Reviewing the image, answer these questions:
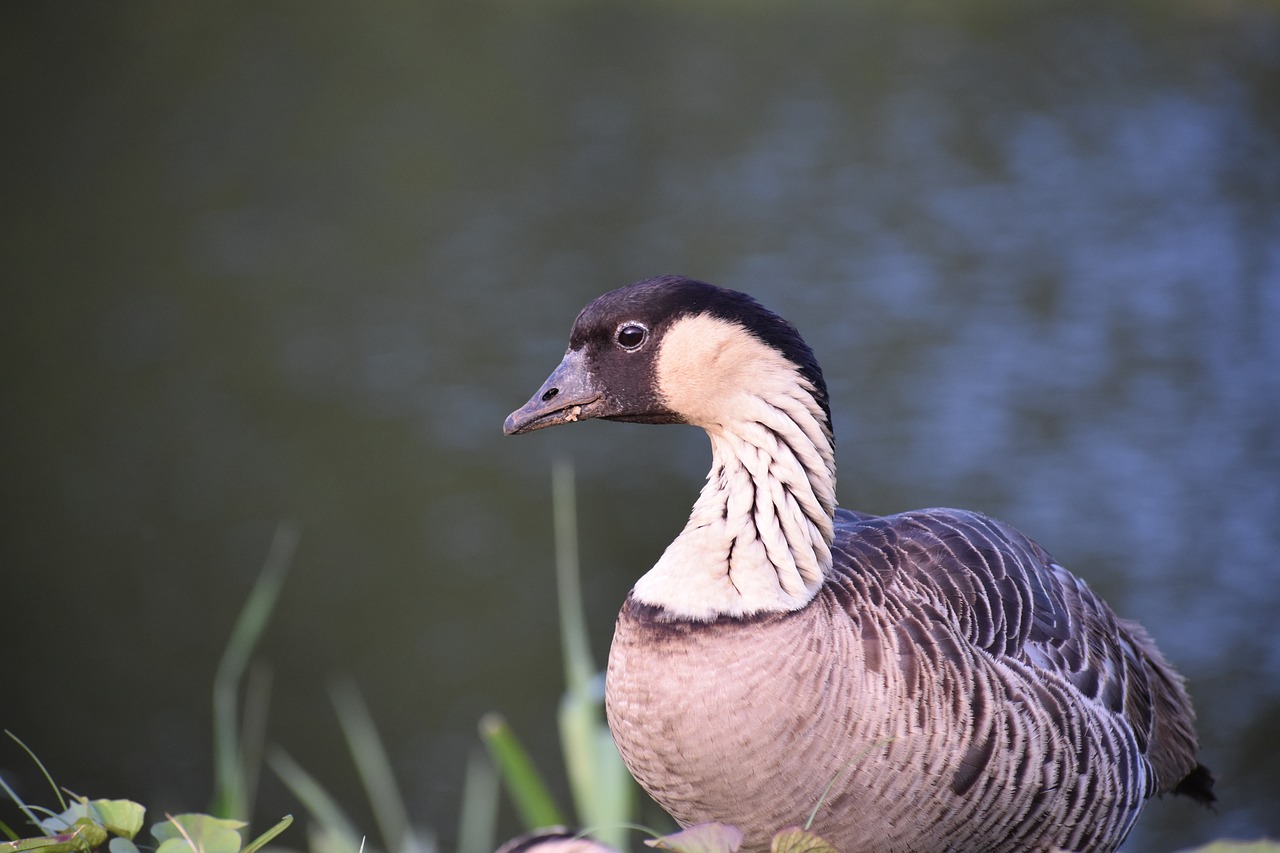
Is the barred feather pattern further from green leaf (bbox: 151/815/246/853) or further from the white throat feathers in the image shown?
green leaf (bbox: 151/815/246/853)

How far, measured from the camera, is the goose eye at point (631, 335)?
145 inches

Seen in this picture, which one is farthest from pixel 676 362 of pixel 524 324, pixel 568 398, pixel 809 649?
pixel 524 324

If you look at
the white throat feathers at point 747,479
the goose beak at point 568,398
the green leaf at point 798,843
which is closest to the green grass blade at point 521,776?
the white throat feathers at point 747,479

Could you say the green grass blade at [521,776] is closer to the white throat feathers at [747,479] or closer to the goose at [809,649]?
the goose at [809,649]

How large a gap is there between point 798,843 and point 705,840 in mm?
192

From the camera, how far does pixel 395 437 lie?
46.6ft

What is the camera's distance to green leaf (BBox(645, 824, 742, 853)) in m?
2.09

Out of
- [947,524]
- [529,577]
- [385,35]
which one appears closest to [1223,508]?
[529,577]

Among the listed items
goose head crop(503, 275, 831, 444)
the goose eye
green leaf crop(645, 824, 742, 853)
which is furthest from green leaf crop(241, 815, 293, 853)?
the goose eye

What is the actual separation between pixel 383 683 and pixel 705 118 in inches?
555

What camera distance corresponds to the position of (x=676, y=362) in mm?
3646

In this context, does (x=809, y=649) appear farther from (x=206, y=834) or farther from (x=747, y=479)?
(x=206, y=834)

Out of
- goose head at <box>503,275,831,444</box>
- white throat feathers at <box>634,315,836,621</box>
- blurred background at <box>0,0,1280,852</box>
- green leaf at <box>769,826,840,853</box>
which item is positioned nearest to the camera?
green leaf at <box>769,826,840,853</box>

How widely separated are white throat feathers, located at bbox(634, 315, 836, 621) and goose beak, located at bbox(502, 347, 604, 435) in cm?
22
